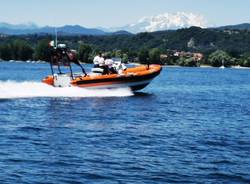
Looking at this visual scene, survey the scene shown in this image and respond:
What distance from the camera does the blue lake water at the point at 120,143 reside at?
1397 cm

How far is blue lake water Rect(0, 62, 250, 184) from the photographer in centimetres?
1397

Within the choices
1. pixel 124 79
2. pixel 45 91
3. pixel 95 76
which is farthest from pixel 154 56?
pixel 45 91

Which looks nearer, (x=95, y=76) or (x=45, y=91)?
(x=45, y=91)

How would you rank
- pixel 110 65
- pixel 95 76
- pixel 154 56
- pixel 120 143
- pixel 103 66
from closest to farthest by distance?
pixel 120 143 < pixel 95 76 < pixel 103 66 < pixel 110 65 < pixel 154 56

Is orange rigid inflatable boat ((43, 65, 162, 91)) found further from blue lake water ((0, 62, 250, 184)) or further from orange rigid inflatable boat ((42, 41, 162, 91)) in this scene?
blue lake water ((0, 62, 250, 184))

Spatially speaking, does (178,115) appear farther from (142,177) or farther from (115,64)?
(142,177)

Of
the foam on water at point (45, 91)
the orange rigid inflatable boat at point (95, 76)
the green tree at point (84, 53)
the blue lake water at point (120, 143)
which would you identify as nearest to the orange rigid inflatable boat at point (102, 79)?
the orange rigid inflatable boat at point (95, 76)

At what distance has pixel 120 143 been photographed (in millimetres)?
17906

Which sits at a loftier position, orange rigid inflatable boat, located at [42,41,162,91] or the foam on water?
orange rigid inflatable boat, located at [42,41,162,91]

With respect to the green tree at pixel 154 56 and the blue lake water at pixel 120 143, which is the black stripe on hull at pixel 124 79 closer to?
the blue lake water at pixel 120 143

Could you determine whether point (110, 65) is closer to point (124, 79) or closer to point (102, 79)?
point (124, 79)

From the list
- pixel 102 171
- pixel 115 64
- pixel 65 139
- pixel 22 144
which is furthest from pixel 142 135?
pixel 115 64

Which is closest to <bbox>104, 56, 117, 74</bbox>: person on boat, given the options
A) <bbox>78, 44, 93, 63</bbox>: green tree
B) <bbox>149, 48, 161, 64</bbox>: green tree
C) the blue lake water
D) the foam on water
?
the foam on water

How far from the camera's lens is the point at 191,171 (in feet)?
47.4
